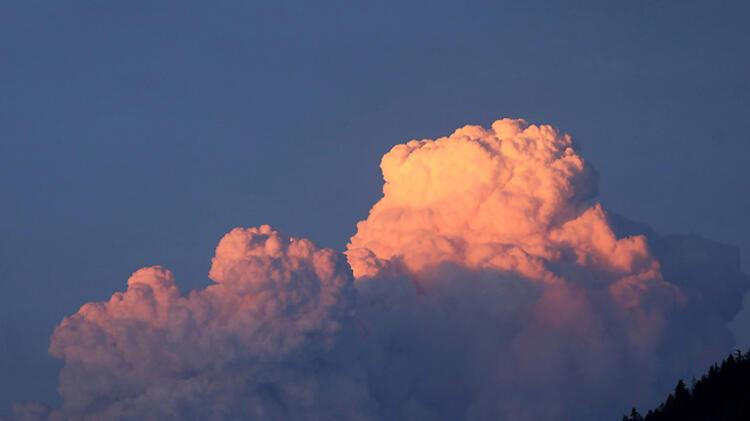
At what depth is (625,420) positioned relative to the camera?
96.9m

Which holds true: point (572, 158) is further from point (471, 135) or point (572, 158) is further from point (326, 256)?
point (326, 256)

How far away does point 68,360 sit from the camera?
14688cm

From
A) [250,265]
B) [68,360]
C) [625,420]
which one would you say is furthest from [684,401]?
[68,360]

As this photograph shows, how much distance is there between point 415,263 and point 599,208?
1278cm

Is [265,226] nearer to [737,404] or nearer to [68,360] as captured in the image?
[68,360]

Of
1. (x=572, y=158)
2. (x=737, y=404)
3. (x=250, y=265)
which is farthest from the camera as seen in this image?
(x=572, y=158)

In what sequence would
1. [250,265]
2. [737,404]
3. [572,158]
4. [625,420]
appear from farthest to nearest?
[572,158] < [250,265] < [625,420] < [737,404]

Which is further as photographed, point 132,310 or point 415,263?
point 415,263

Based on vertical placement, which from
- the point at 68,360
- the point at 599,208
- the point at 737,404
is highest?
the point at 599,208

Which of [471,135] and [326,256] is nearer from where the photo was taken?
[326,256]

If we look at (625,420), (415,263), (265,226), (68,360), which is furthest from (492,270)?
(625,420)

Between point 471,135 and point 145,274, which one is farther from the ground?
point 471,135

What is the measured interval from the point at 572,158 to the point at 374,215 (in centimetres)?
1578

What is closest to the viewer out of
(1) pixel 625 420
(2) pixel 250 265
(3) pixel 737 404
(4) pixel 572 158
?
(3) pixel 737 404
